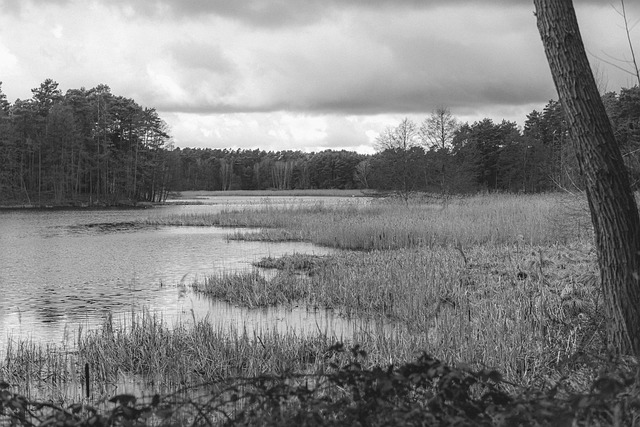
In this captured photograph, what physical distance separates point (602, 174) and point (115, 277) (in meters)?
13.4

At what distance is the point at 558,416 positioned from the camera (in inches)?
92.7

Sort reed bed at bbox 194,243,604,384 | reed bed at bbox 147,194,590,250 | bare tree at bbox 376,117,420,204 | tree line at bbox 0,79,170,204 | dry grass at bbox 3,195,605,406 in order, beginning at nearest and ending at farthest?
reed bed at bbox 194,243,604,384 < dry grass at bbox 3,195,605,406 < reed bed at bbox 147,194,590,250 < bare tree at bbox 376,117,420,204 < tree line at bbox 0,79,170,204

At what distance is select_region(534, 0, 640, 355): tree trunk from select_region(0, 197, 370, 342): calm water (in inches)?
182

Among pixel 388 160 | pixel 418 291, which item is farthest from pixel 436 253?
pixel 388 160

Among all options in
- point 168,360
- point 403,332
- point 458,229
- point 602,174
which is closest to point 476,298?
point 403,332

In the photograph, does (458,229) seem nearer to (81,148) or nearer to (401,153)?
(401,153)

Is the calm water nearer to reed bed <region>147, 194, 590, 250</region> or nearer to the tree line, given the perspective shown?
reed bed <region>147, 194, 590, 250</region>

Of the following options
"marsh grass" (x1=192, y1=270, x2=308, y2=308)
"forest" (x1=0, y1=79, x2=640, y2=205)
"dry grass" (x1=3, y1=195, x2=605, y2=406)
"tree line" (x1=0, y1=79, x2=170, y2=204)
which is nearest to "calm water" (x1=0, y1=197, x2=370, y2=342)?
"marsh grass" (x1=192, y1=270, x2=308, y2=308)

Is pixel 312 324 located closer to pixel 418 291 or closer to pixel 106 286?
pixel 418 291

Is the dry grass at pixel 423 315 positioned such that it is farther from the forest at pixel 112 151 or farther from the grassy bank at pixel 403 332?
the forest at pixel 112 151

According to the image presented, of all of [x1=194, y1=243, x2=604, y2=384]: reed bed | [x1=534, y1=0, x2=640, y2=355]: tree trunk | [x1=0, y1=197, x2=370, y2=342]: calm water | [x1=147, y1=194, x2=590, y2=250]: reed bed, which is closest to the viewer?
[x1=534, y1=0, x2=640, y2=355]: tree trunk

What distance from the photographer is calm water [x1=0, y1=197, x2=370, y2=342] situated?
33.8 feet

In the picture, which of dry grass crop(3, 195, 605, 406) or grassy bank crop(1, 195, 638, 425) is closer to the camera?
grassy bank crop(1, 195, 638, 425)

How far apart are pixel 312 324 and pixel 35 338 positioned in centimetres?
401
